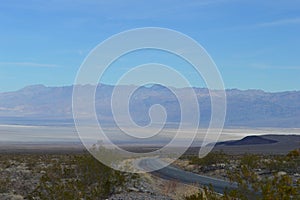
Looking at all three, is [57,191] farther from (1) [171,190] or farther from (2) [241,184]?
(1) [171,190]

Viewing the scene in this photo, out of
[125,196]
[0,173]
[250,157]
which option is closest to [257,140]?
[250,157]

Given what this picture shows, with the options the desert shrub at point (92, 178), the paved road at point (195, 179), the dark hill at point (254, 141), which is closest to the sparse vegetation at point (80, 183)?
the desert shrub at point (92, 178)

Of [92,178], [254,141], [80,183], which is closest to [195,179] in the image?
[92,178]

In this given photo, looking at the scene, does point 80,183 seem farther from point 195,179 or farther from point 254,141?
point 254,141

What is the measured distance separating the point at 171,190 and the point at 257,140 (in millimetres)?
137812

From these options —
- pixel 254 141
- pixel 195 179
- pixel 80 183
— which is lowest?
pixel 195 179

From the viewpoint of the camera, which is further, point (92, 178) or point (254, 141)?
point (254, 141)

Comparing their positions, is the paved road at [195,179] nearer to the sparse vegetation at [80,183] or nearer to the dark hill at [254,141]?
the sparse vegetation at [80,183]

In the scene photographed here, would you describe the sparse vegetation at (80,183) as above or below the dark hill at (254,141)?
below

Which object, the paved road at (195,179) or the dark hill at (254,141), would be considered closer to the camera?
the paved road at (195,179)

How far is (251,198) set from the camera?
45.3 ft

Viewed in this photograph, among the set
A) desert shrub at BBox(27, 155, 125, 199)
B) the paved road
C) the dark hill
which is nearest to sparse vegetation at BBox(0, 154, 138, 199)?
desert shrub at BBox(27, 155, 125, 199)

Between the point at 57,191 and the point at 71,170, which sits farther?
the point at 71,170

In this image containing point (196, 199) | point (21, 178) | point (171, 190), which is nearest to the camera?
point (196, 199)
